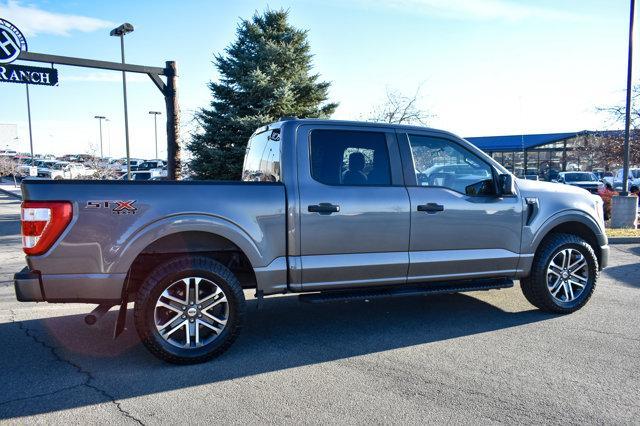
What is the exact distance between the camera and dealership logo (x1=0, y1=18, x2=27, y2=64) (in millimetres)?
10266

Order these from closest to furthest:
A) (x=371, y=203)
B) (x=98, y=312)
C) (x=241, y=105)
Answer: (x=98, y=312) < (x=371, y=203) < (x=241, y=105)

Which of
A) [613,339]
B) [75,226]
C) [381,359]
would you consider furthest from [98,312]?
[613,339]

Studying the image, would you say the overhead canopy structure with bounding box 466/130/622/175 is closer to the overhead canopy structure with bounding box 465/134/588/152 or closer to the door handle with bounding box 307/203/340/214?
the overhead canopy structure with bounding box 465/134/588/152

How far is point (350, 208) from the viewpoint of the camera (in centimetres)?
454

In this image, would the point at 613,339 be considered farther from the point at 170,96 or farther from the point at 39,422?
the point at 170,96

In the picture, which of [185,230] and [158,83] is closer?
[185,230]

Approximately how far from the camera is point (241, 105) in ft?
58.1

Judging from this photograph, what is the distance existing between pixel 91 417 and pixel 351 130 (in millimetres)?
3159

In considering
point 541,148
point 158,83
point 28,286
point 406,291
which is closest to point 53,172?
point 158,83

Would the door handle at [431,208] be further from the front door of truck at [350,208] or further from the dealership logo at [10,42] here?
the dealership logo at [10,42]

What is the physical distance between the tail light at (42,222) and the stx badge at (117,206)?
0.16 meters

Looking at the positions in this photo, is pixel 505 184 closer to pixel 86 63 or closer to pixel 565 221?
pixel 565 221

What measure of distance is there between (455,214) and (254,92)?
538 inches

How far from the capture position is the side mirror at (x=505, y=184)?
16.4 ft
